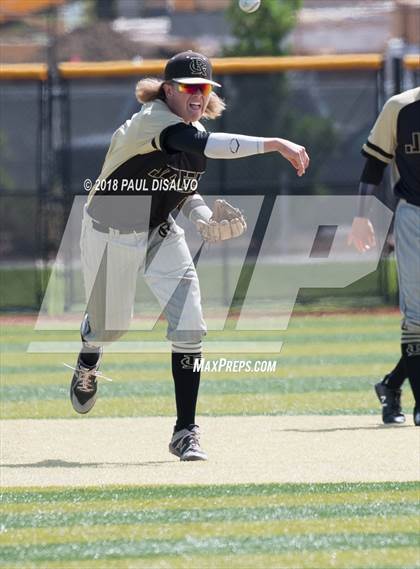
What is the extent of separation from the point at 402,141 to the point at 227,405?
105 inches

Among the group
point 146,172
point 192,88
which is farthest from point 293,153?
point 146,172

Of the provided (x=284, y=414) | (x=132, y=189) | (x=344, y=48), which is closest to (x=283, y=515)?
(x=132, y=189)

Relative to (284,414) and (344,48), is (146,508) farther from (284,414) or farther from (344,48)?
(344,48)

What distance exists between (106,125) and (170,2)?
35.9 ft

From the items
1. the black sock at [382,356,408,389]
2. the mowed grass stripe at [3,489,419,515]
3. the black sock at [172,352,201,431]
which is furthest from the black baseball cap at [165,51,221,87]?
the black sock at [382,356,408,389]

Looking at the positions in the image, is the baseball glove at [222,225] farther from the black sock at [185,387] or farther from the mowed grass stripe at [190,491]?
the mowed grass stripe at [190,491]

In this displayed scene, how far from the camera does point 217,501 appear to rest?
641 centimetres

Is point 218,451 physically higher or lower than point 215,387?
higher

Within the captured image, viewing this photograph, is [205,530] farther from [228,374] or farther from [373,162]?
[228,374]

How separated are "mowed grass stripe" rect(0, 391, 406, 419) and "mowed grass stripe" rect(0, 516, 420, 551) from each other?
3.72m

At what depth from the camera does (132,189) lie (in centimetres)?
777

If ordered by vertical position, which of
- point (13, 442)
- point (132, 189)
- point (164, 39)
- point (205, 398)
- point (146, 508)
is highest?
point (132, 189)

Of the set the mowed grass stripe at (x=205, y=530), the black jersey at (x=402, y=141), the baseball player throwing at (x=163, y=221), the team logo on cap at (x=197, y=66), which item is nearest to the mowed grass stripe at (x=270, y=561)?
the mowed grass stripe at (x=205, y=530)

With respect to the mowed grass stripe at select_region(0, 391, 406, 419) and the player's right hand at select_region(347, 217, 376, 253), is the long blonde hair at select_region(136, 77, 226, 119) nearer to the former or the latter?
the player's right hand at select_region(347, 217, 376, 253)
